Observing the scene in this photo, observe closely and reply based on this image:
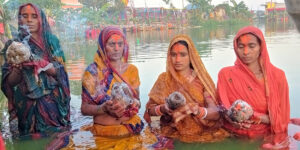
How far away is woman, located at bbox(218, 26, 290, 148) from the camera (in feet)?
11.7

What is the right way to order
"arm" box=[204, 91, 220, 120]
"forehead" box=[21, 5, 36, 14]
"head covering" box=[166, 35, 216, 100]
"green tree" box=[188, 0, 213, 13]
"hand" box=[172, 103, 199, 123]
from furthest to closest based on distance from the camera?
"green tree" box=[188, 0, 213, 13]
"forehead" box=[21, 5, 36, 14]
"head covering" box=[166, 35, 216, 100]
"arm" box=[204, 91, 220, 120]
"hand" box=[172, 103, 199, 123]

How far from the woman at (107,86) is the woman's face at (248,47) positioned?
1.26m

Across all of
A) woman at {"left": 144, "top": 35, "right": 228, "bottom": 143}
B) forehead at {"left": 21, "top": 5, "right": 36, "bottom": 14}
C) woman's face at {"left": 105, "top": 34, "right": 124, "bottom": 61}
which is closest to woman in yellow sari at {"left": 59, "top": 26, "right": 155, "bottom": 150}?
woman's face at {"left": 105, "top": 34, "right": 124, "bottom": 61}

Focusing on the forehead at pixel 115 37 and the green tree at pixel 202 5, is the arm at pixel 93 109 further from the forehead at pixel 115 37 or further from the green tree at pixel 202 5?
the green tree at pixel 202 5

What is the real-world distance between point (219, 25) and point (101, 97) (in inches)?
859

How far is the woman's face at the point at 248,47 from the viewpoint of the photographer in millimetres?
3562

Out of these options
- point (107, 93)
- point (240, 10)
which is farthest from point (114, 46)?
point (240, 10)

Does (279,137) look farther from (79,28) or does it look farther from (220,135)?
(79,28)

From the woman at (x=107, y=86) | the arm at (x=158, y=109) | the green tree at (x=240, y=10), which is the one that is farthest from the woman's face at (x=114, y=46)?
the green tree at (x=240, y=10)

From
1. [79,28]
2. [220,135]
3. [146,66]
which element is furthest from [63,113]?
[79,28]

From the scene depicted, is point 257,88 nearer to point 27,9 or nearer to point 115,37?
point 115,37

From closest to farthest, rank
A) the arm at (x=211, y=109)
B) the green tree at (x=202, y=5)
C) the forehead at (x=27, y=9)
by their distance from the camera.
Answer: the arm at (x=211, y=109) → the forehead at (x=27, y=9) → the green tree at (x=202, y=5)

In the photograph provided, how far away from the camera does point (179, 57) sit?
12.1 feet

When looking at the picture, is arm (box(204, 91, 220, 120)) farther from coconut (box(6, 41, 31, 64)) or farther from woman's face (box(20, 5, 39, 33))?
woman's face (box(20, 5, 39, 33))
